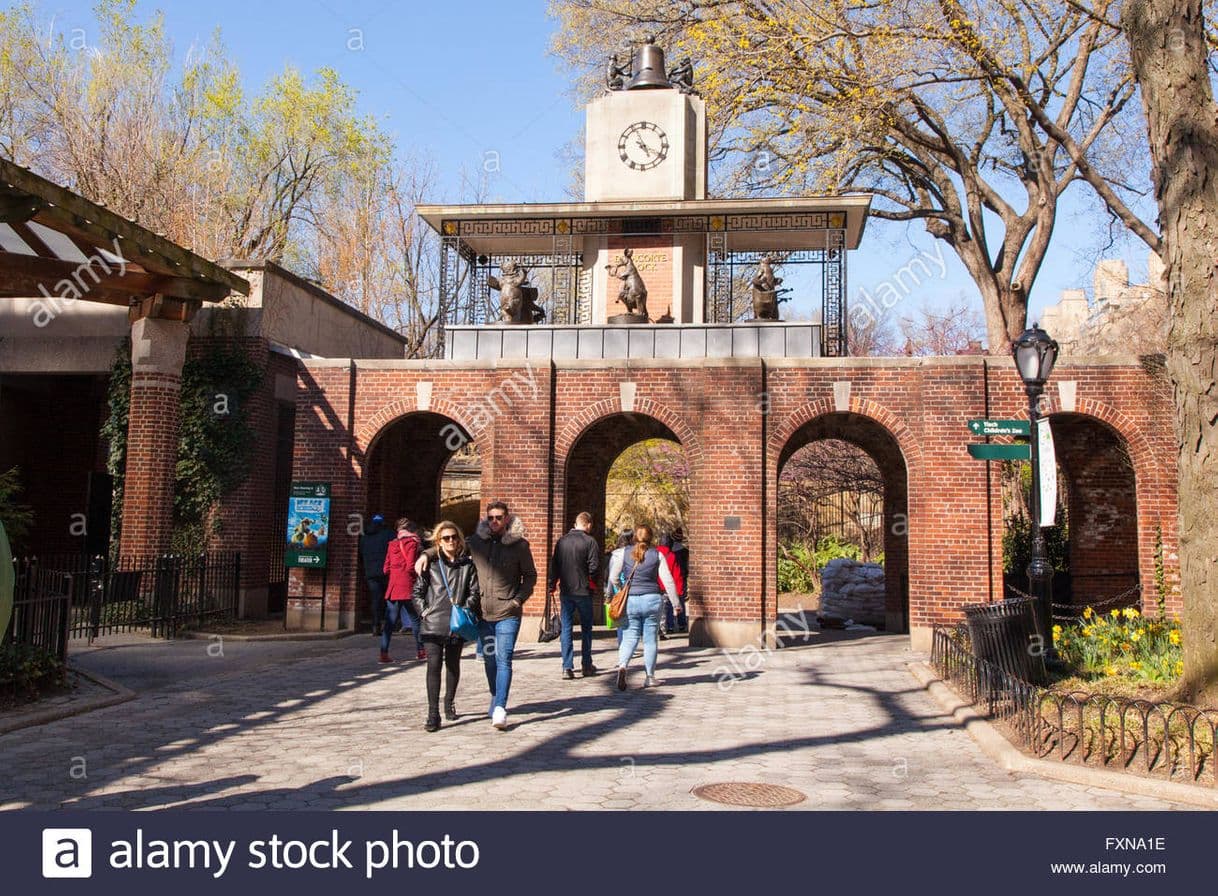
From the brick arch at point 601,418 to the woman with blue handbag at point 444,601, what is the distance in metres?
7.71

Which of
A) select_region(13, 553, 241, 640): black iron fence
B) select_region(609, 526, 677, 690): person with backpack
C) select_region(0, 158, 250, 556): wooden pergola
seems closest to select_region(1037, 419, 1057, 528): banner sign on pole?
select_region(609, 526, 677, 690): person with backpack

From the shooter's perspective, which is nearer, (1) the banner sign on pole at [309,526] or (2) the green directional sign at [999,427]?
(2) the green directional sign at [999,427]

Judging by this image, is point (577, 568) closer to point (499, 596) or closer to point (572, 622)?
point (572, 622)

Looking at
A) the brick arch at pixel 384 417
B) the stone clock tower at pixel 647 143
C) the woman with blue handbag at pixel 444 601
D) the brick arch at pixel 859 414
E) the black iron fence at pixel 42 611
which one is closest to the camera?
the woman with blue handbag at pixel 444 601

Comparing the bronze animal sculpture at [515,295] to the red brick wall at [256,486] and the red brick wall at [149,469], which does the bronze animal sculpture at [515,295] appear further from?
the red brick wall at [149,469]

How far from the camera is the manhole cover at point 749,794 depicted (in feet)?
19.7

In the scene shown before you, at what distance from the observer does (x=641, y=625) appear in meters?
10.5

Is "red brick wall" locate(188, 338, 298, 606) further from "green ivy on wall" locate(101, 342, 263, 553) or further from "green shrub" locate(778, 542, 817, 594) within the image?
"green shrub" locate(778, 542, 817, 594)

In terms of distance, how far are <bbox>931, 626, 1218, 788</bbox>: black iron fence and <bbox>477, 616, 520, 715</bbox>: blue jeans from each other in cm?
402

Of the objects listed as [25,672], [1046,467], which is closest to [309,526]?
[25,672]

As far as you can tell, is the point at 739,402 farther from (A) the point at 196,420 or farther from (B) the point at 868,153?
(B) the point at 868,153

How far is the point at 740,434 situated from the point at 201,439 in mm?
9001

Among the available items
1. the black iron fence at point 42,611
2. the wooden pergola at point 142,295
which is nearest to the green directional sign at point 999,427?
the black iron fence at point 42,611

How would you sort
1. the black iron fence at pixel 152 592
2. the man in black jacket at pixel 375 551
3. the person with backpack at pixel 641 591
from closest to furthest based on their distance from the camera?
the person with backpack at pixel 641 591 < the black iron fence at pixel 152 592 < the man in black jacket at pixel 375 551
